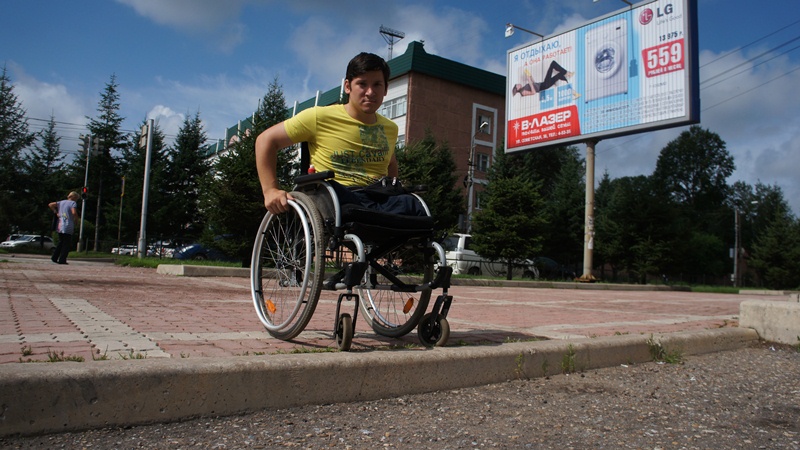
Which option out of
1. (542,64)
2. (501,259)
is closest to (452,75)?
(542,64)

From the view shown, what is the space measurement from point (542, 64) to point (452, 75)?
48.1ft

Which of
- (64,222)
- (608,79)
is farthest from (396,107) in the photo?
(64,222)

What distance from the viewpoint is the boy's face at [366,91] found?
3.28 metres

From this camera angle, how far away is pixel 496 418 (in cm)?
242

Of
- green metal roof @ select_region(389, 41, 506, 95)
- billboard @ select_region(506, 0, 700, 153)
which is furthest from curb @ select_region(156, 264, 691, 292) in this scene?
green metal roof @ select_region(389, 41, 506, 95)

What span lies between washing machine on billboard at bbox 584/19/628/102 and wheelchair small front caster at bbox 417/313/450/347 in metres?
21.4

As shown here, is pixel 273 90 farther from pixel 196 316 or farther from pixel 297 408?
pixel 297 408

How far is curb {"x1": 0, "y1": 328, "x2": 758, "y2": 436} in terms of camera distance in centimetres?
187

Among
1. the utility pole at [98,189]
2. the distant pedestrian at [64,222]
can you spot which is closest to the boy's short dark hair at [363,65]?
the distant pedestrian at [64,222]

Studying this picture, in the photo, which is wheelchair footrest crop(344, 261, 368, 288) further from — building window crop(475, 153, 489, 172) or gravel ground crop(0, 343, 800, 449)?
building window crop(475, 153, 489, 172)

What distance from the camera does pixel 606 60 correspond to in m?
22.7

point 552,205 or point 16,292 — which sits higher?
point 552,205

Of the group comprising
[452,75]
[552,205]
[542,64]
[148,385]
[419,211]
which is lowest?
[148,385]

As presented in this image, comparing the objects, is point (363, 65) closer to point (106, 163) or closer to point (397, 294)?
point (397, 294)
